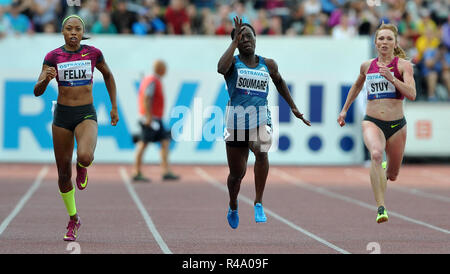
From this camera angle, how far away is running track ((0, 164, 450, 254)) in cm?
935

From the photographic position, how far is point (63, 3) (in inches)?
860

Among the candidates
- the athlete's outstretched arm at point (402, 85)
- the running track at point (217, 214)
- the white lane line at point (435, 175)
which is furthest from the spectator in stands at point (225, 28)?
the athlete's outstretched arm at point (402, 85)

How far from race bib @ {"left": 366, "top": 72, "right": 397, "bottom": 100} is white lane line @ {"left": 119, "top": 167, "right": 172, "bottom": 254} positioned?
275 centimetres

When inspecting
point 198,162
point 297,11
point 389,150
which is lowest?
point 198,162

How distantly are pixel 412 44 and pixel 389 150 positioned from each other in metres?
13.4

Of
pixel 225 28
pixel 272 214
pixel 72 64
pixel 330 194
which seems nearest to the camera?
pixel 72 64

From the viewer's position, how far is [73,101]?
9.52 metres

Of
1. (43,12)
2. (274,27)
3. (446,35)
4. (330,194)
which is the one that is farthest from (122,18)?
(330,194)

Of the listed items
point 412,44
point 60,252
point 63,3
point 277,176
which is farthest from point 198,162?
point 60,252

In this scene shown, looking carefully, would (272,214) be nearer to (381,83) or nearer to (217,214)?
(217,214)

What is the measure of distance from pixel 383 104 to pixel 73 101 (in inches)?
131

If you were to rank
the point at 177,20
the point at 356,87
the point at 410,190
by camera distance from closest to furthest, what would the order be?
the point at 356,87 → the point at 410,190 → the point at 177,20

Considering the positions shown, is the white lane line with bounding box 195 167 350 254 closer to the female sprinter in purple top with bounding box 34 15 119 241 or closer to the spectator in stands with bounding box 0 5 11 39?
the female sprinter in purple top with bounding box 34 15 119 241
